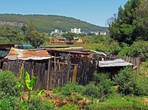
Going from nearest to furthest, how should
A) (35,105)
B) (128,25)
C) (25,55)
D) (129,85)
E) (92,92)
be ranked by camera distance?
(35,105) → (92,92) → (129,85) → (25,55) → (128,25)

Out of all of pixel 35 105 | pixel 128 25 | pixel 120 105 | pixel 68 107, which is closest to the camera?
pixel 35 105

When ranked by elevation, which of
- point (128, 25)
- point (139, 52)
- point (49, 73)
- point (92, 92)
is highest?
point (128, 25)

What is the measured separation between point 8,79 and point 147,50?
13.6 m

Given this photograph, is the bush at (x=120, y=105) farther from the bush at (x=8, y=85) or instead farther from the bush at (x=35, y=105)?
the bush at (x=8, y=85)

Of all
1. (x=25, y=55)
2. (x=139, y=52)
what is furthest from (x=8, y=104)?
(x=139, y=52)

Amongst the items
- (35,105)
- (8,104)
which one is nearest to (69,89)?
(35,105)

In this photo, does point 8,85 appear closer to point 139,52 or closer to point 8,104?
point 8,104

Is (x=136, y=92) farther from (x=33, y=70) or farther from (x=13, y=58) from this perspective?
(x=13, y=58)

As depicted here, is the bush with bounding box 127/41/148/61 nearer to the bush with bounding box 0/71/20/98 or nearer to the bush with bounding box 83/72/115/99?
the bush with bounding box 83/72/115/99

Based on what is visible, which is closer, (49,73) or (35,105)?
(35,105)

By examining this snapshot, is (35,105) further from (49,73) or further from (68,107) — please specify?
(49,73)

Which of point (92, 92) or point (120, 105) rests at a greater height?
point (92, 92)

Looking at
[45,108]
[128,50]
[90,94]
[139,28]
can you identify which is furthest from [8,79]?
[139,28]

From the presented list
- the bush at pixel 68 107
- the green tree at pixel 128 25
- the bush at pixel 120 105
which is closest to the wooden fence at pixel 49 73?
the bush at pixel 68 107
